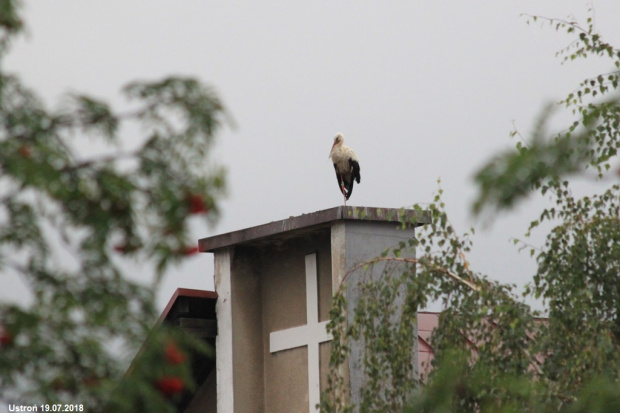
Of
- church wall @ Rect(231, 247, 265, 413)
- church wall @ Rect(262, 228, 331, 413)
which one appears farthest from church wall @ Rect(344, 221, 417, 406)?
church wall @ Rect(231, 247, 265, 413)

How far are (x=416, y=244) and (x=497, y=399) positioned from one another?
74.8 inches

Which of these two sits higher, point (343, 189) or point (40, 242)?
point (343, 189)

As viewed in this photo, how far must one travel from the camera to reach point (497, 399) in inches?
279

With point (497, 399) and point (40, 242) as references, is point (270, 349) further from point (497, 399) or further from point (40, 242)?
point (40, 242)

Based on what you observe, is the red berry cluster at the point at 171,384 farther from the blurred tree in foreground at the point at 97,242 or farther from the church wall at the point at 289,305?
the church wall at the point at 289,305

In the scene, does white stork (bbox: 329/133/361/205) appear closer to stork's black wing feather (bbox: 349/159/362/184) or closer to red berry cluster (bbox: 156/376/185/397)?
stork's black wing feather (bbox: 349/159/362/184)

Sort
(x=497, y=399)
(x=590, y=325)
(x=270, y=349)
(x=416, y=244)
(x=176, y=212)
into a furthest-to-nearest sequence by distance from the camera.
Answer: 1. (x=270, y=349)
2. (x=416, y=244)
3. (x=590, y=325)
4. (x=497, y=399)
5. (x=176, y=212)

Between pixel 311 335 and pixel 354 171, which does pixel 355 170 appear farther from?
pixel 311 335

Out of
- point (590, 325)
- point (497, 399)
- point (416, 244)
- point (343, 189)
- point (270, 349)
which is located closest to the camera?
point (497, 399)

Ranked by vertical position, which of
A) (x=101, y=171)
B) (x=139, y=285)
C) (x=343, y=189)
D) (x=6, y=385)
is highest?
(x=343, y=189)

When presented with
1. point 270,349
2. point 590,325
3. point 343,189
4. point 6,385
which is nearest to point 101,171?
point 6,385

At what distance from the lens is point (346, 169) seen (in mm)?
16031

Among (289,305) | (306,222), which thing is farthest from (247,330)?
(306,222)

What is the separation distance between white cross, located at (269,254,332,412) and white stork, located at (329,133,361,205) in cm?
485
